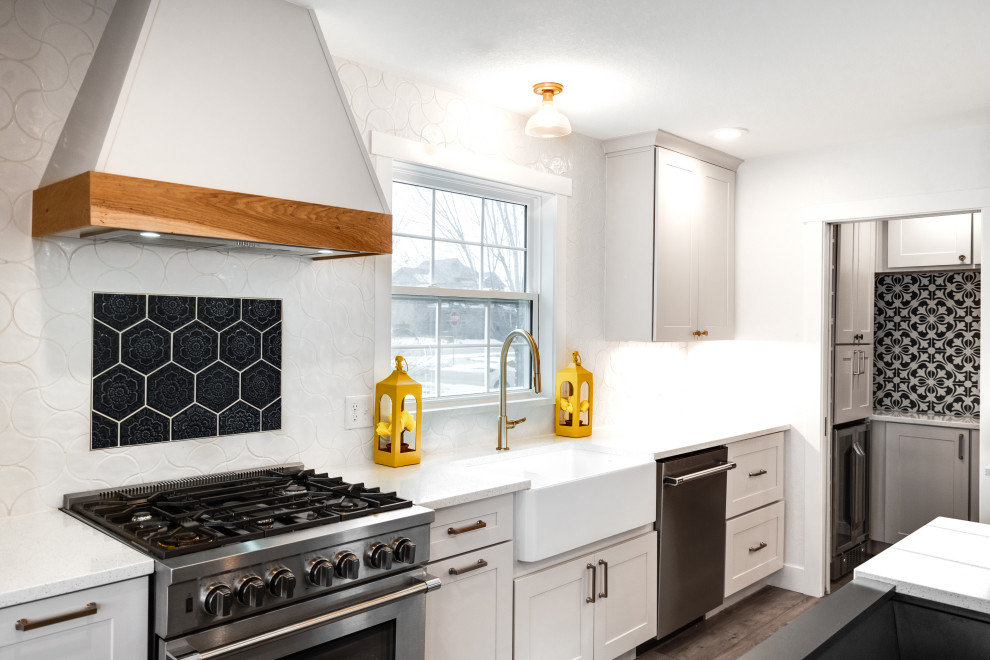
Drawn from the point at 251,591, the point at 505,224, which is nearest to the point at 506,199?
the point at 505,224

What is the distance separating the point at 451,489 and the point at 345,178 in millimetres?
1005

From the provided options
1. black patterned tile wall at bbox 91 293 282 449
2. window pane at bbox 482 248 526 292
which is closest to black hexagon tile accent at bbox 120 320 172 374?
black patterned tile wall at bbox 91 293 282 449

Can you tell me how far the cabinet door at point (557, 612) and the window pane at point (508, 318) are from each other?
1087 millimetres

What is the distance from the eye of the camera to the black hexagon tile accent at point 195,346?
2191 mm

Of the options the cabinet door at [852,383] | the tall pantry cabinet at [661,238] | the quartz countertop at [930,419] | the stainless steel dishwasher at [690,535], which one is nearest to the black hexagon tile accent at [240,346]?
the stainless steel dishwasher at [690,535]

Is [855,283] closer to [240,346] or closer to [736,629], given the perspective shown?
[736,629]

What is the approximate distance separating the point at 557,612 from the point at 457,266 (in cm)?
146

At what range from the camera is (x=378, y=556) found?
187 centimetres

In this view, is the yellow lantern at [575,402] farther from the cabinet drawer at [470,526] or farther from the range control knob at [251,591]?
the range control knob at [251,591]

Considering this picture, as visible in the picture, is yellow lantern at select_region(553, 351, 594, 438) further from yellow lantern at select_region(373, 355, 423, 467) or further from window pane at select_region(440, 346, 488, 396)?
yellow lantern at select_region(373, 355, 423, 467)

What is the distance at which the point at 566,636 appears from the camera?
2.63m

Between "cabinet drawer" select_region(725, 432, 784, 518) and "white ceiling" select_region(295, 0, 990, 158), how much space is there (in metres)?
1.60

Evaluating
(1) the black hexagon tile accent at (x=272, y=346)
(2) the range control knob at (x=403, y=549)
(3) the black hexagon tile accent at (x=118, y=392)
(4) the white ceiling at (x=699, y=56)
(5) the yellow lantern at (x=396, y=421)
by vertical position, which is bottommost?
(2) the range control knob at (x=403, y=549)

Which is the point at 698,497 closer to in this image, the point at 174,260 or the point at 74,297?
the point at 174,260
